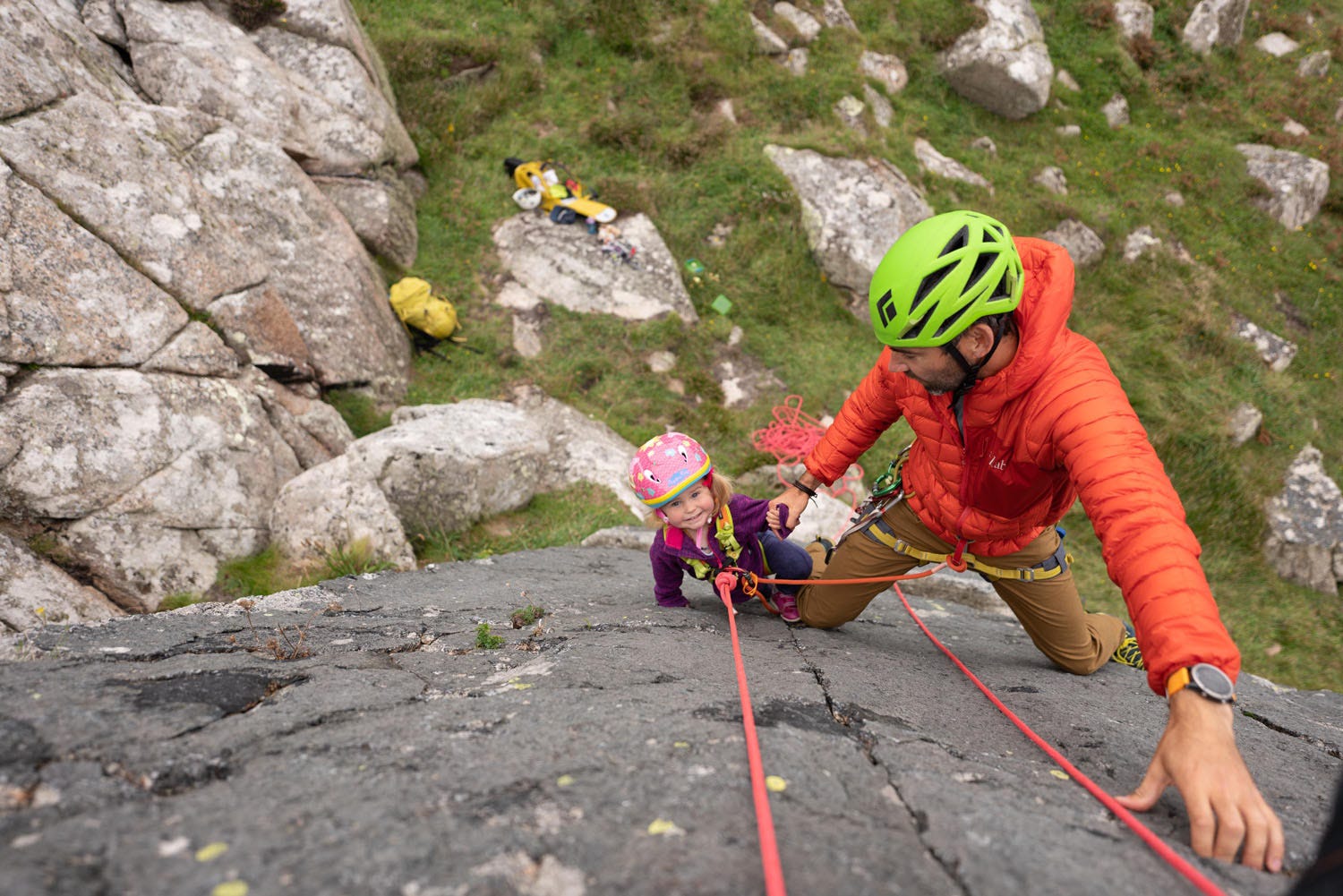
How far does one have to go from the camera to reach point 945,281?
129 inches

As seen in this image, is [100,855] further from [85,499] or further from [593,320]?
[593,320]

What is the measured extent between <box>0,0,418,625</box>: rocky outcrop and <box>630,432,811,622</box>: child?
451 cm

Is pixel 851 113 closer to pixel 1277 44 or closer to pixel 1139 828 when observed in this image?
pixel 1277 44

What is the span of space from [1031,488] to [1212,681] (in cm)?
164

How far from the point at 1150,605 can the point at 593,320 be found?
945cm

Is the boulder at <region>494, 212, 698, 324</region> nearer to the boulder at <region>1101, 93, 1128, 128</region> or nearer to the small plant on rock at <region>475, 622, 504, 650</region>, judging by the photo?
the small plant on rock at <region>475, 622, 504, 650</region>

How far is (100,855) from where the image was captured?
1.70 m

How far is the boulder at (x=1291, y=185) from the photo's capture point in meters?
14.7

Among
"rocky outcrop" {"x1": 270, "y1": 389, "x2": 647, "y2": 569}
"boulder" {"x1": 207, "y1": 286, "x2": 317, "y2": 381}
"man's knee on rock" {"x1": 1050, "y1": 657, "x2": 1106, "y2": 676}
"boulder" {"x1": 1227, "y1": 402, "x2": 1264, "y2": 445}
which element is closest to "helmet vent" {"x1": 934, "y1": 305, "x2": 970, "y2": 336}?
"man's knee on rock" {"x1": 1050, "y1": 657, "x2": 1106, "y2": 676}

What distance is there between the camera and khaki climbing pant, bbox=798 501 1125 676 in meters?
4.43

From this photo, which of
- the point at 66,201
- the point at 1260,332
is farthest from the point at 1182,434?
the point at 66,201

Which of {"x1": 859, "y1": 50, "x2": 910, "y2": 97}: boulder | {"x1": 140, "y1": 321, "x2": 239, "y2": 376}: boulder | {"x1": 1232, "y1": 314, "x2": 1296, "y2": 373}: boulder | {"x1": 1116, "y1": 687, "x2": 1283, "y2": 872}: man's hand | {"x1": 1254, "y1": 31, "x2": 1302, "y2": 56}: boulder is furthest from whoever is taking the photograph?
Result: {"x1": 1254, "y1": 31, "x2": 1302, "y2": 56}: boulder

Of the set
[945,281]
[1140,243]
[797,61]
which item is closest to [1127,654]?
[945,281]

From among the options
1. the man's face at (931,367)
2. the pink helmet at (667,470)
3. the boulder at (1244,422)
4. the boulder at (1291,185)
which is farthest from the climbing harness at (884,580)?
the boulder at (1291,185)
